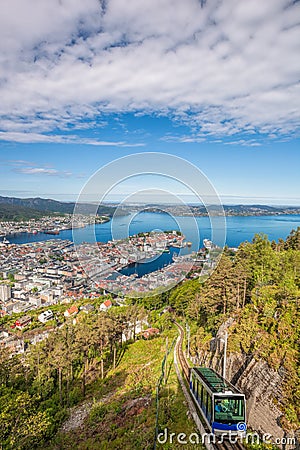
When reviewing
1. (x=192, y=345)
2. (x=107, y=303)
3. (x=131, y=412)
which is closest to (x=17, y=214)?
(x=107, y=303)

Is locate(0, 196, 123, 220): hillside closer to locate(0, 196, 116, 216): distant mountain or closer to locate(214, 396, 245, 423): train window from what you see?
locate(0, 196, 116, 216): distant mountain

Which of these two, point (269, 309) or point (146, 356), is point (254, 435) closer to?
point (269, 309)

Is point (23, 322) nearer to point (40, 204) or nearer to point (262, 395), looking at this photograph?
point (262, 395)

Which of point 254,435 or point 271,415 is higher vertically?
point 271,415

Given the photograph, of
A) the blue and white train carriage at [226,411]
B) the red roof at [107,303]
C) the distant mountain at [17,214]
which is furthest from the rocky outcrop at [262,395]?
the distant mountain at [17,214]

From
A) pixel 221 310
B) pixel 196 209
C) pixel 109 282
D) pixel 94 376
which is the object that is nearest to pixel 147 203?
pixel 196 209

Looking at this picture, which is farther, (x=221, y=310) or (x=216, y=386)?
(x=221, y=310)

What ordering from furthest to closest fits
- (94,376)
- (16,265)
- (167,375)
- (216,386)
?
(16,265)
(94,376)
(167,375)
(216,386)
